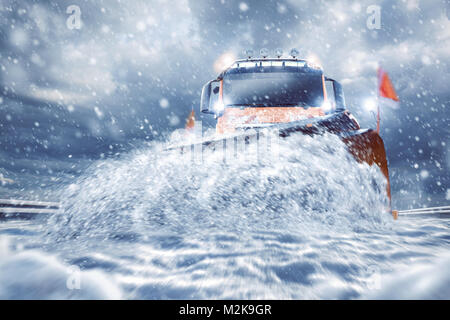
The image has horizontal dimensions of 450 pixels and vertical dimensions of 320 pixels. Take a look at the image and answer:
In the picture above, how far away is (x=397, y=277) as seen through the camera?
1.41 metres

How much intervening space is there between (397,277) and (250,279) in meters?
0.79

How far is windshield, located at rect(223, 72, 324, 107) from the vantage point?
4406mm

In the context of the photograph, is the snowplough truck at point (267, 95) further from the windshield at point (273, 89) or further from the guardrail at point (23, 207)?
the guardrail at point (23, 207)

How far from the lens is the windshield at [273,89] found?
173 inches

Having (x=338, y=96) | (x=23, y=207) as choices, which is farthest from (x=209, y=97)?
(x=23, y=207)

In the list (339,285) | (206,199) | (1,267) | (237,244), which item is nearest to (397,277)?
(339,285)

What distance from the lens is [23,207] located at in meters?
3.73

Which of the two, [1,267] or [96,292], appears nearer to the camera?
[96,292]

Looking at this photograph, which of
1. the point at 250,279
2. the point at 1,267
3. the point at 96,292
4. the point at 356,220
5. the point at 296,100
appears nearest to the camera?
the point at 96,292

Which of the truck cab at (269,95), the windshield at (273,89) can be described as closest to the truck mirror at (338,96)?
the truck cab at (269,95)

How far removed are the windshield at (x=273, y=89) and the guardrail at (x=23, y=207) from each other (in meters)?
3.17

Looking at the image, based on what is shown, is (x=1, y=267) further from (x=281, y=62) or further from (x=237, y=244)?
(x=281, y=62)

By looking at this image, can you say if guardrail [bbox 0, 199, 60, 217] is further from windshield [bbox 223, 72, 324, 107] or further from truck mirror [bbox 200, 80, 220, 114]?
windshield [bbox 223, 72, 324, 107]

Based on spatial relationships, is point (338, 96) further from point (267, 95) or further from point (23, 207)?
point (23, 207)
